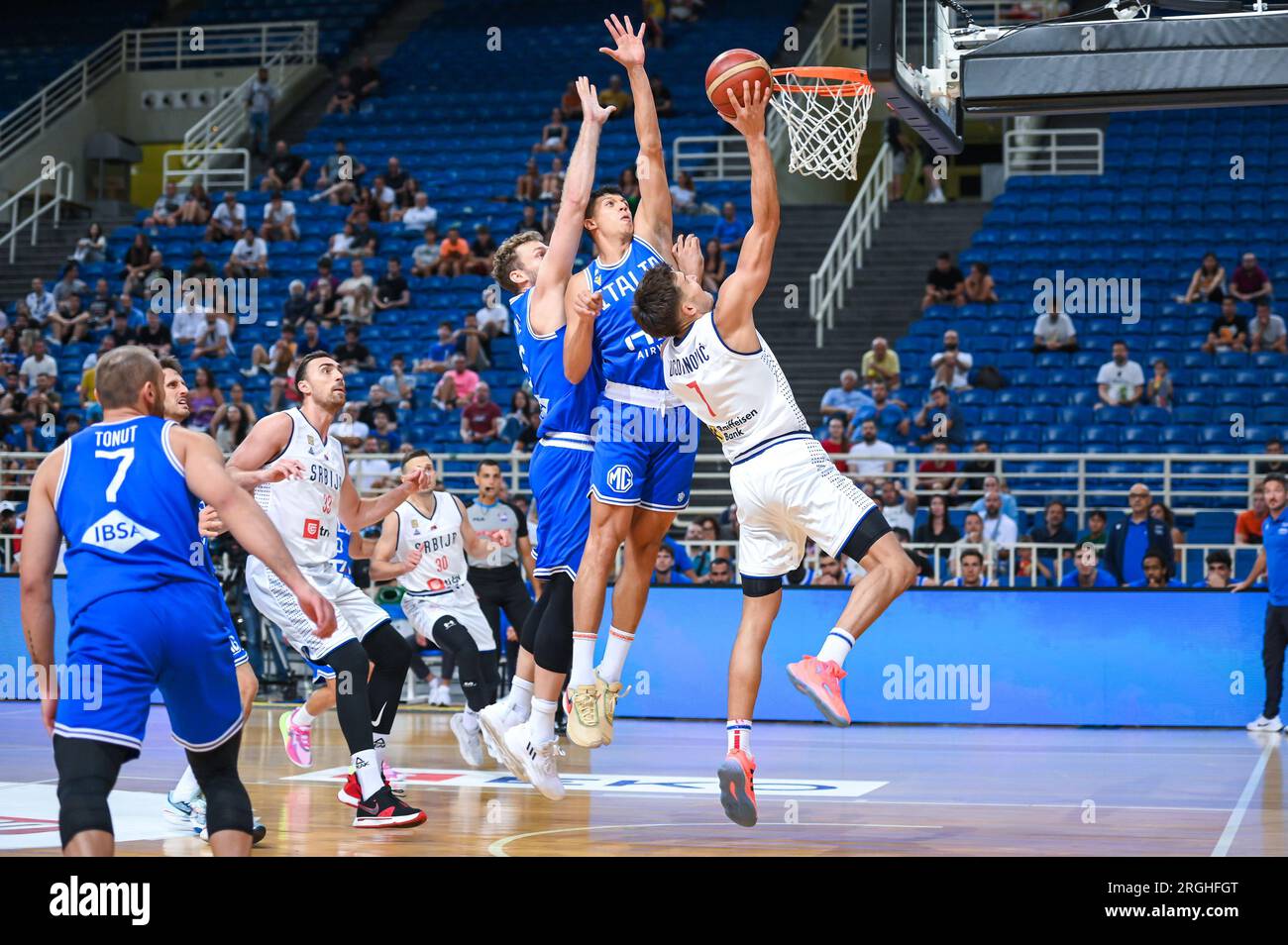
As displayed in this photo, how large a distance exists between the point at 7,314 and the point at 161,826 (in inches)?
666

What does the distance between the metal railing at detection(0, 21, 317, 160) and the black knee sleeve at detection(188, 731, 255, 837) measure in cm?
2341

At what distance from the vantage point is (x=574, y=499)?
314 inches

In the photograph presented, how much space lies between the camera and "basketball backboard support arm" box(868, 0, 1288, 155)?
25.9ft

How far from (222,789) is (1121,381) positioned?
13.2 m

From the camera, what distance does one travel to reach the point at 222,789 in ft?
16.0

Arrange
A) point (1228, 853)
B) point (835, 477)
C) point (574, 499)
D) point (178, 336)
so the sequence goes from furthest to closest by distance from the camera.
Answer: point (178, 336), point (574, 499), point (835, 477), point (1228, 853)

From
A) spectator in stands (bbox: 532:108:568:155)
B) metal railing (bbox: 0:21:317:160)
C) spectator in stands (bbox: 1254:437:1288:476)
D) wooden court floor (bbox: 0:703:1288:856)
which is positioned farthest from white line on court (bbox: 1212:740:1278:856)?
metal railing (bbox: 0:21:317:160)

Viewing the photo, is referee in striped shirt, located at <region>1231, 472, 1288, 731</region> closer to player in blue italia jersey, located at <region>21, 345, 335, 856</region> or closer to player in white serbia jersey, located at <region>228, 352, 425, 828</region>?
player in white serbia jersey, located at <region>228, 352, 425, 828</region>

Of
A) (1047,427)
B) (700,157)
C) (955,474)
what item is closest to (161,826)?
(955,474)

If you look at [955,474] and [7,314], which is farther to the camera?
[7,314]

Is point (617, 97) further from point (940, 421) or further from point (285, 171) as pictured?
point (940, 421)

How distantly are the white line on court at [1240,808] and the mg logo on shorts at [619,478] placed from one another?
2.95 meters
